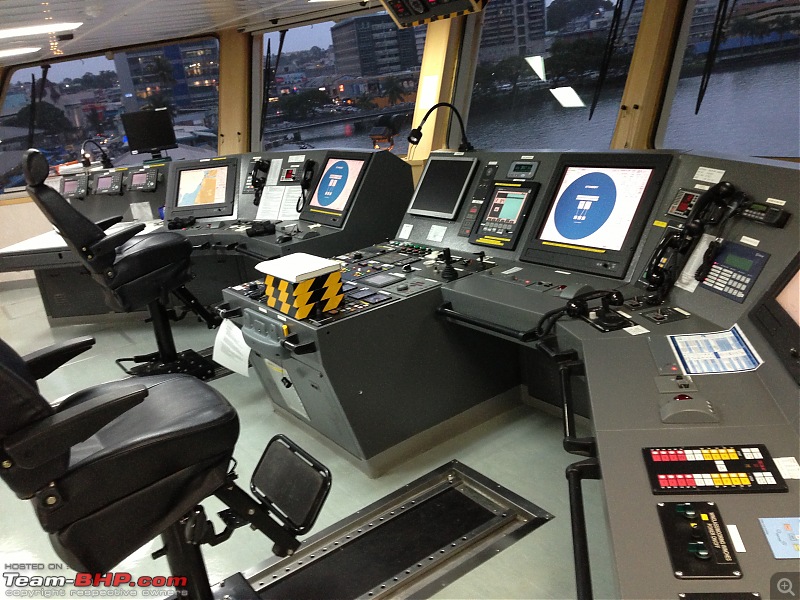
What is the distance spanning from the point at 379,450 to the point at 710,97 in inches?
115

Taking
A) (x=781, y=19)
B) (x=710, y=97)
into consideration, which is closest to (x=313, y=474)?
(x=710, y=97)

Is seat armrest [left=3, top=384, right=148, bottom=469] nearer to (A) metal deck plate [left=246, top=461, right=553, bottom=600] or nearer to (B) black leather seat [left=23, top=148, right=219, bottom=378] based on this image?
(A) metal deck plate [left=246, top=461, right=553, bottom=600]

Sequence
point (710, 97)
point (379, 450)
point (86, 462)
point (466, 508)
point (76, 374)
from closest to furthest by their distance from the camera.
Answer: point (86, 462), point (466, 508), point (379, 450), point (710, 97), point (76, 374)

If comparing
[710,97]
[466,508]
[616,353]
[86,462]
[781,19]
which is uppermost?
[781,19]

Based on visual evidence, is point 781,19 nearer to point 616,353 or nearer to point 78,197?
point 616,353

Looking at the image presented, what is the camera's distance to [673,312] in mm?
2066

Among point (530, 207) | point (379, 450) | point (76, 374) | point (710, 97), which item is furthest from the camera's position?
point (76, 374)

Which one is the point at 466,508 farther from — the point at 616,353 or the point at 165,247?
the point at 165,247

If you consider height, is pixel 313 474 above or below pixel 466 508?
above

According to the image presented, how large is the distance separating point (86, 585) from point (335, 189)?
8.39 ft

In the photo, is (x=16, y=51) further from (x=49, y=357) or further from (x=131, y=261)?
(x=49, y=357)

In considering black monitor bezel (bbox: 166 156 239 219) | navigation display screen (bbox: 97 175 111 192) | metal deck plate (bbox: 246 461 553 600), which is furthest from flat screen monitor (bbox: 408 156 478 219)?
navigation display screen (bbox: 97 175 111 192)

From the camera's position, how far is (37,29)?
4.24 metres

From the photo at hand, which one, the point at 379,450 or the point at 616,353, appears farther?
the point at 379,450
